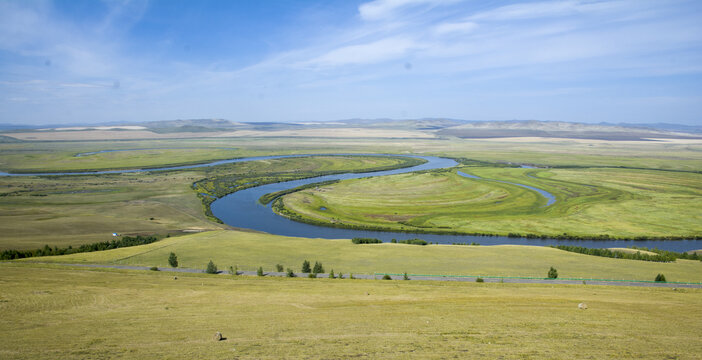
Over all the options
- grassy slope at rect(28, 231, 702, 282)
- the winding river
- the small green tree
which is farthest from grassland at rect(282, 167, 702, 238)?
the small green tree

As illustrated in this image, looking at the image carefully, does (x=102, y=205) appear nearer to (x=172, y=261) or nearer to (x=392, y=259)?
(x=172, y=261)

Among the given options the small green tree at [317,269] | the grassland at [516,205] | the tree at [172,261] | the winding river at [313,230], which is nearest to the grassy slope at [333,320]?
the small green tree at [317,269]

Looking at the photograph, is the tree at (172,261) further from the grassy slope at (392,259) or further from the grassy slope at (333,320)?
the grassy slope at (333,320)

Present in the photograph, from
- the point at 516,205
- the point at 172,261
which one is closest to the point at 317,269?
the point at 172,261

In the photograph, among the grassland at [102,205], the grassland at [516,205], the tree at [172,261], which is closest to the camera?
the tree at [172,261]

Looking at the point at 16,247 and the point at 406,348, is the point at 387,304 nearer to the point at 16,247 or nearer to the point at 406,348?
the point at 406,348

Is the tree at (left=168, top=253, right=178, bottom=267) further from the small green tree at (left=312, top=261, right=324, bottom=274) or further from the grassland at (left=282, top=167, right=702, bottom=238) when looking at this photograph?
the grassland at (left=282, top=167, right=702, bottom=238)
